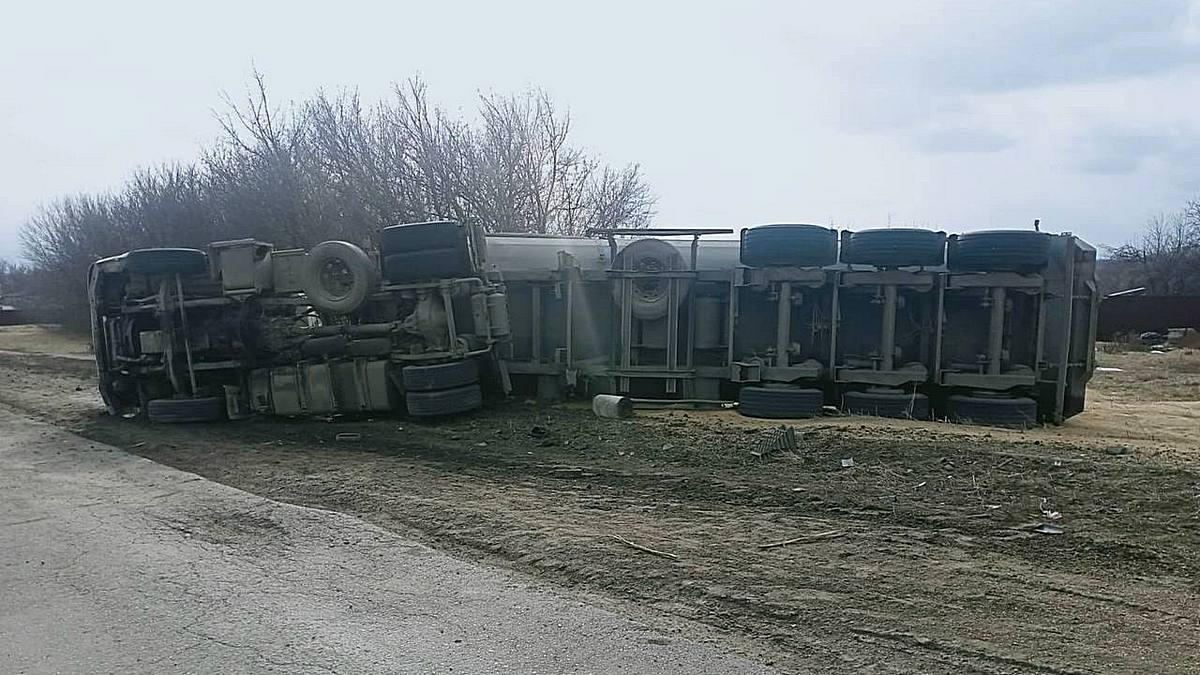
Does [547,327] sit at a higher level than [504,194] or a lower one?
lower

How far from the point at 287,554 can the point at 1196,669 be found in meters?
4.51

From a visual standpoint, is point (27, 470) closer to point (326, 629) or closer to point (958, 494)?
point (326, 629)

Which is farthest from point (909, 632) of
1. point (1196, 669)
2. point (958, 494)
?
point (958, 494)

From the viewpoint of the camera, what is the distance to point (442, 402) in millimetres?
9727

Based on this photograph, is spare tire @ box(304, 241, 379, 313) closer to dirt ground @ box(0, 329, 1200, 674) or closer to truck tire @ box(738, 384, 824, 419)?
dirt ground @ box(0, 329, 1200, 674)

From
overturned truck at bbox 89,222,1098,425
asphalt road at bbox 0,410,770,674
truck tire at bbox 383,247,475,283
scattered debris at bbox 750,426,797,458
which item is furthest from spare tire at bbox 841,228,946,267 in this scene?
asphalt road at bbox 0,410,770,674

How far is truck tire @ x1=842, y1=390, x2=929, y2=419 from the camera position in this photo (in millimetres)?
9328

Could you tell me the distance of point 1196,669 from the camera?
341 cm

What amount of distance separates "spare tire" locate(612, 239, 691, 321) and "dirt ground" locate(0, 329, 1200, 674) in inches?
61.5

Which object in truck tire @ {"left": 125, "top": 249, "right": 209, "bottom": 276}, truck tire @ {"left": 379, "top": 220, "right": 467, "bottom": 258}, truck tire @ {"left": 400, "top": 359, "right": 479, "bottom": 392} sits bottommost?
truck tire @ {"left": 400, "top": 359, "right": 479, "bottom": 392}

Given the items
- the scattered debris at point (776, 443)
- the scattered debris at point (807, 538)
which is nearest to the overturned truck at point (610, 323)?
the scattered debris at point (776, 443)

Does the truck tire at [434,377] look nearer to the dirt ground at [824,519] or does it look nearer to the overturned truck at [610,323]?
the overturned truck at [610,323]

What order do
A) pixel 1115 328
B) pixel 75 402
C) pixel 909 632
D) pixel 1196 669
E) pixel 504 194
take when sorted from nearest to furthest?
1. pixel 1196 669
2. pixel 909 632
3. pixel 75 402
4. pixel 504 194
5. pixel 1115 328

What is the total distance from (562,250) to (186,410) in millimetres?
4907
